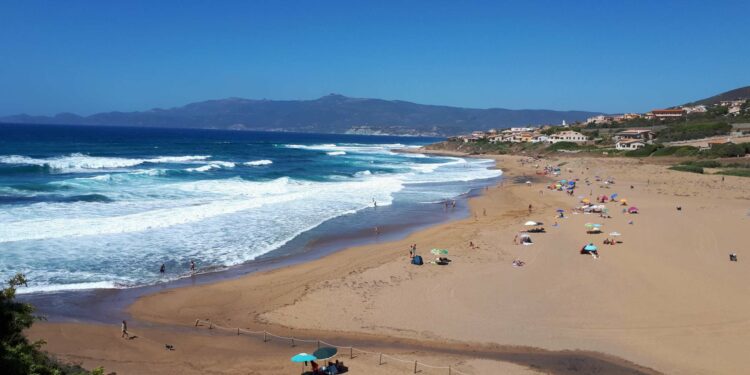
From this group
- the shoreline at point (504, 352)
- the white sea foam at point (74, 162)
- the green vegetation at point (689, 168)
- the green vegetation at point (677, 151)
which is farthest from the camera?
the green vegetation at point (677, 151)

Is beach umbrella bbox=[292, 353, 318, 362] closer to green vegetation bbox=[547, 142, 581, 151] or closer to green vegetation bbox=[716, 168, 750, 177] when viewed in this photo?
green vegetation bbox=[716, 168, 750, 177]

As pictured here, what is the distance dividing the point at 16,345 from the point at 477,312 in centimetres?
1073

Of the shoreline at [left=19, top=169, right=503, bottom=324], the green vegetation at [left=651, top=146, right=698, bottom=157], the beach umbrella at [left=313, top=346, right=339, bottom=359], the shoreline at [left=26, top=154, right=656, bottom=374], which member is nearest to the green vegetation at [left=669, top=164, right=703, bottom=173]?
the green vegetation at [left=651, top=146, right=698, bottom=157]

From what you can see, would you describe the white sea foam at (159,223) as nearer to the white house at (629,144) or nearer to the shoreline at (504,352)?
the shoreline at (504,352)

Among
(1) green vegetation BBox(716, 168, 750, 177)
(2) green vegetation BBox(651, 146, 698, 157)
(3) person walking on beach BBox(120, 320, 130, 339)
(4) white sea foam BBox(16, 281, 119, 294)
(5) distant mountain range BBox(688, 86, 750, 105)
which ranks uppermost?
(5) distant mountain range BBox(688, 86, 750, 105)

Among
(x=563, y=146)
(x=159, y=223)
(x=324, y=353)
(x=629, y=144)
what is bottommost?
(x=324, y=353)

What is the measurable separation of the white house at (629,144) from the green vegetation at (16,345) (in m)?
73.3

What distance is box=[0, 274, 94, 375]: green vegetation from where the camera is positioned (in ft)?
18.7

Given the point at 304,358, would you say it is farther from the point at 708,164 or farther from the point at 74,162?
the point at 74,162

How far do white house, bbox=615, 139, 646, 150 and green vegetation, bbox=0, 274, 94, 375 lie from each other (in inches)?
2885

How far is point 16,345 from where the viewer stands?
6172 mm

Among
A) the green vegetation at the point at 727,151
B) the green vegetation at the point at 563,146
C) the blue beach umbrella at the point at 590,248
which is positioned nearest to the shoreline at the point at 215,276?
the blue beach umbrella at the point at 590,248

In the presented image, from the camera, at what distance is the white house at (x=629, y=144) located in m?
69.4

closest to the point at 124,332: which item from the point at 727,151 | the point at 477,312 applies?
the point at 477,312
